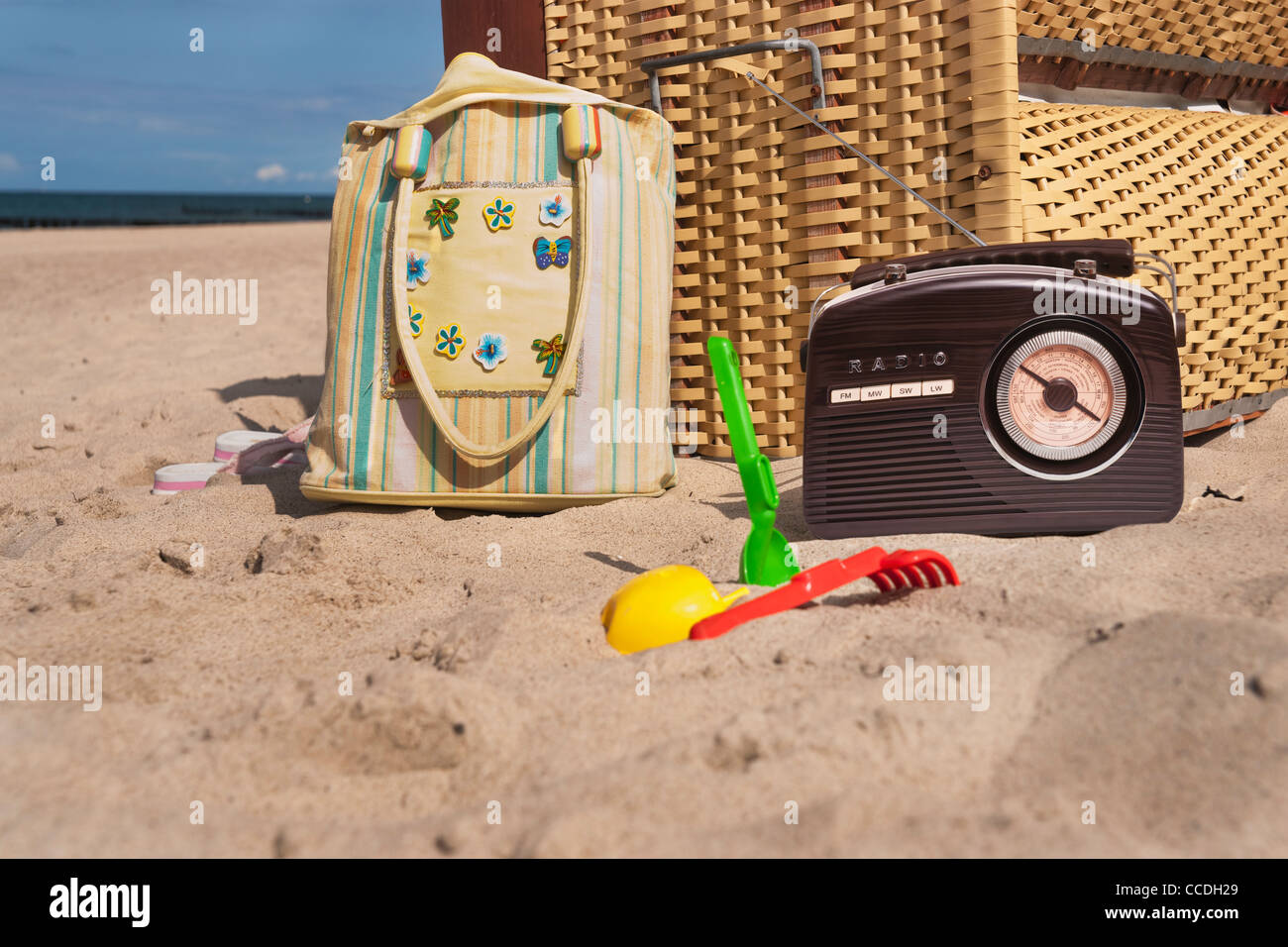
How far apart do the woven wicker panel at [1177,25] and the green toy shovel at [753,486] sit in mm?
1139

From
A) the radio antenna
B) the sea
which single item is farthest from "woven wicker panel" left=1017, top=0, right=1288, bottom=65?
the sea

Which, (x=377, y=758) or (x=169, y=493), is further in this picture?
(x=169, y=493)

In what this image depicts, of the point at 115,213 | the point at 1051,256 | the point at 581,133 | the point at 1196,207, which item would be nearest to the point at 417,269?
the point at 581,133

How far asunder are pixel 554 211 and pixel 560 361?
0.27 metres

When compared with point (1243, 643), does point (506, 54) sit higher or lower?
higher

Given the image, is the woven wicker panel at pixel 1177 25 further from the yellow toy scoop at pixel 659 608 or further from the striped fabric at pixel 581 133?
the yellow toy scoop at pixel 659 608

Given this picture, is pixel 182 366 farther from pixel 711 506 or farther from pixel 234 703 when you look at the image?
pixel 234 703

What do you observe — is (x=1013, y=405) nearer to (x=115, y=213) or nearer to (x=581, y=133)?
(x=581, y=133)

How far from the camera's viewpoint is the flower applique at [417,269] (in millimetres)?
1701

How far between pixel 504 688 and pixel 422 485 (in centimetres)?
82

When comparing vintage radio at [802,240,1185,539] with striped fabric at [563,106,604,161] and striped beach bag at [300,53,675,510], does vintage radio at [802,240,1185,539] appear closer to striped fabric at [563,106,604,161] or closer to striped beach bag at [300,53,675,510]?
striped beach bag at [300,53,675,510]

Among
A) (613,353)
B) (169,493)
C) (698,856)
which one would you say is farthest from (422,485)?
(698,856)

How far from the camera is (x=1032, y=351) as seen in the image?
1.32 meters

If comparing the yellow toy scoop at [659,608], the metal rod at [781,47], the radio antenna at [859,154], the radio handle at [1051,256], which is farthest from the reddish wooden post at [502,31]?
the yellow toy scoop at [659,608]
